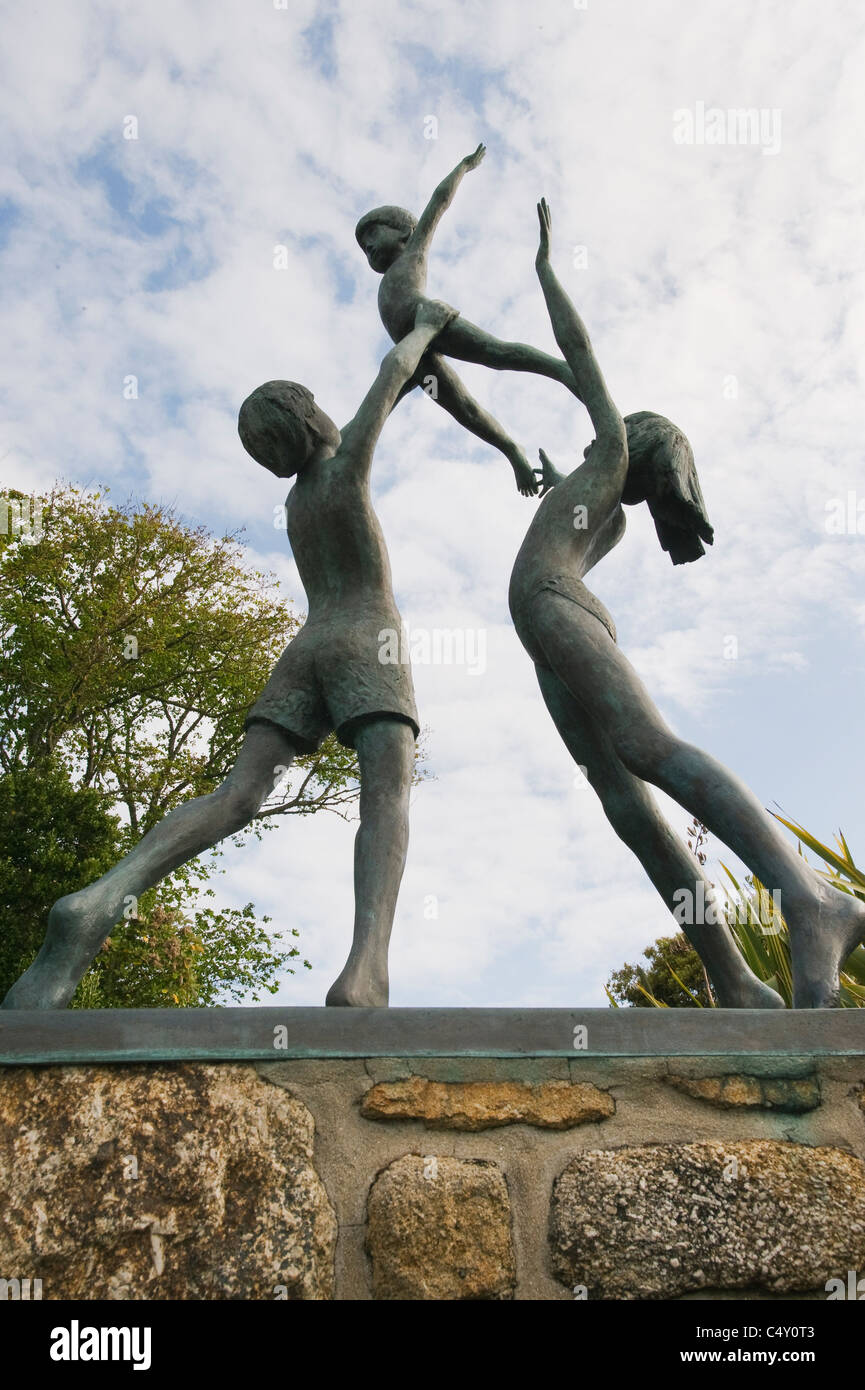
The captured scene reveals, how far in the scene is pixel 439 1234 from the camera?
2020 millimetres

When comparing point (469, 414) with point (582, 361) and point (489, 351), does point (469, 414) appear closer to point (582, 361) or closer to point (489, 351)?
point (489, 351)

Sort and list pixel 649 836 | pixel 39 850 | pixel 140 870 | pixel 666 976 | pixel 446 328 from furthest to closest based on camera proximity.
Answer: pixel 666 976, pixel 39 850, pixel 446 328, pixel 649 836, pixel 140 870

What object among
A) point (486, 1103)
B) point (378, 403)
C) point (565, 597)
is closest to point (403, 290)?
point (378, 403)

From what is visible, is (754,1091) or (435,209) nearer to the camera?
(754,1091)

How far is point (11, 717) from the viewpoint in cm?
1472

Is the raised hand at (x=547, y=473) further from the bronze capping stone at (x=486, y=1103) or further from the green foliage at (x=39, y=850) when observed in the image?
the green foliage at (x=39, y=850)

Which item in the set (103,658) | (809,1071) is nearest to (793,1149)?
(809,1071)

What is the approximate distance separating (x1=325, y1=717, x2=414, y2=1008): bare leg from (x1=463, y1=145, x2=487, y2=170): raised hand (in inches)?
84.4

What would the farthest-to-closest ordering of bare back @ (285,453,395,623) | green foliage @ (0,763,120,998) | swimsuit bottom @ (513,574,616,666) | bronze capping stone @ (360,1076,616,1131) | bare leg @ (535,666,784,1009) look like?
green foliage @ (0,763,120,998)
bare back @ (285,453,395,623)
swimsuit bottom @ (513,574,616,666)
bare leg @ (535,666,784,1009)
bronze capping stone @ (360,1076,616,1131)

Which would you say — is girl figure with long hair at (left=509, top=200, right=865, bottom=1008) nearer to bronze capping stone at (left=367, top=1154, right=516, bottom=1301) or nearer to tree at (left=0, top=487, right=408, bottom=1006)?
bronze capping stone at (left=367, top=1154, right=516, bottom=1301)

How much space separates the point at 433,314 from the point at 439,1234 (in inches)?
108

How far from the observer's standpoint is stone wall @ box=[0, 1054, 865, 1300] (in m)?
1.97

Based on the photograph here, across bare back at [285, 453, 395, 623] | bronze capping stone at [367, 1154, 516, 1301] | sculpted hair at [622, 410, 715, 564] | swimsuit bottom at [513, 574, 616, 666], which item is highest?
sculpted hair at [622, 410, 715, 564]
